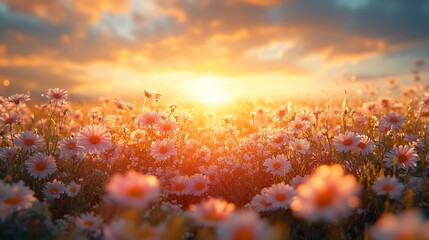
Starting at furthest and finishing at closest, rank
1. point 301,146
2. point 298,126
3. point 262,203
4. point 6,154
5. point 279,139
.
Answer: point 298,126, point 279,139, point 301,146, point 6,154, point 262,203

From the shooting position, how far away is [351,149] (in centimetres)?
466

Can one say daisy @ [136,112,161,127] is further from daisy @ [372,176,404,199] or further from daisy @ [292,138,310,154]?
daisy @ [372,176,404,199]

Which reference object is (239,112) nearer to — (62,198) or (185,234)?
(62,198)

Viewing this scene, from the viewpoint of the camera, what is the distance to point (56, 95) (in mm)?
5617

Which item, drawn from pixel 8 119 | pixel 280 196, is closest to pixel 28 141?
pixel 8 119

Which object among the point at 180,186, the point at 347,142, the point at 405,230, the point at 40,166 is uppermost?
the point at 347,142

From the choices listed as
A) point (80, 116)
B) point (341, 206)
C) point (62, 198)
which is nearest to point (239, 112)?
point (80, 116)

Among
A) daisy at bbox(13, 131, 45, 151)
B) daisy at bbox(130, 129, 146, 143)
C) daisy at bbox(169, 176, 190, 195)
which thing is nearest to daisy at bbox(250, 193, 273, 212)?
daisy at bbox(169, 176, 190, 195)

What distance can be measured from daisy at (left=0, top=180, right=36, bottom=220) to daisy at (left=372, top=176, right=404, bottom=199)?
2.85 meters

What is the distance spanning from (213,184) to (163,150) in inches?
29.7

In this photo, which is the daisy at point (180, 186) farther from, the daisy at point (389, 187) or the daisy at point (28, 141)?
the daisy at point (389, 187)

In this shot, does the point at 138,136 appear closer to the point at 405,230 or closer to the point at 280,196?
the point at 280,196

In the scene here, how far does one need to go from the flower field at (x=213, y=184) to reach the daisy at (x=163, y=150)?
0.01m

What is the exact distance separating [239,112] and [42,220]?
910cm
